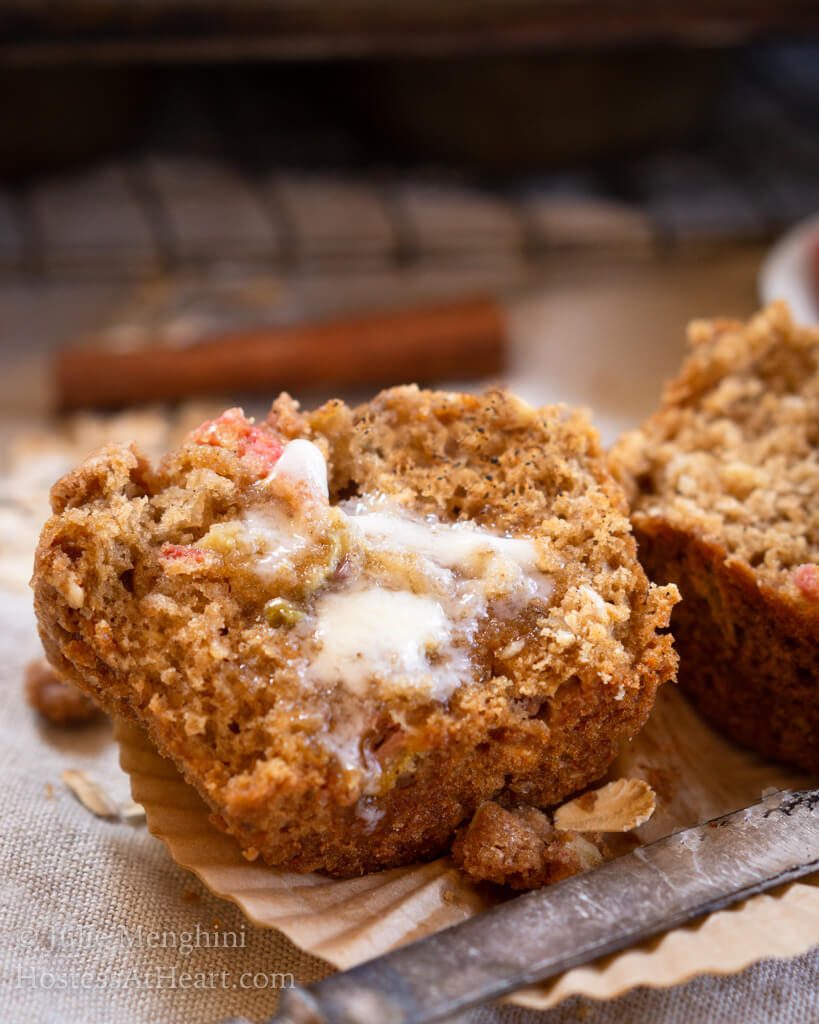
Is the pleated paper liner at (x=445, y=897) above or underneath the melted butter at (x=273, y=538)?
underneath

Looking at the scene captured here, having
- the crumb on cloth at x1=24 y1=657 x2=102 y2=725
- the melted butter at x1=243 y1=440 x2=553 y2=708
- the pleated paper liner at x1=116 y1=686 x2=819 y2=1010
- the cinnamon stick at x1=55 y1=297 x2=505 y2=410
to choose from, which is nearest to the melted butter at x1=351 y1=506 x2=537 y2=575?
the melted butter at x1=243 y1=440 x2=553 y2=708

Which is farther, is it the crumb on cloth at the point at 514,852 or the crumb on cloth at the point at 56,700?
the crumb on cloth at the point at 56,700

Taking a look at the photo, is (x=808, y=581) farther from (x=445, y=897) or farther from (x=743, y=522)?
(x=445, y=897)

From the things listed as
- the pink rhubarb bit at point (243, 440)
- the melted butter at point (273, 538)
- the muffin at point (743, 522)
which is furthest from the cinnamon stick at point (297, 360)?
the melted butter at point (273, 538)

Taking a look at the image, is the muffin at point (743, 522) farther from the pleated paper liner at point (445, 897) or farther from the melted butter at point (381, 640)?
the melted butter at point (381, 640)

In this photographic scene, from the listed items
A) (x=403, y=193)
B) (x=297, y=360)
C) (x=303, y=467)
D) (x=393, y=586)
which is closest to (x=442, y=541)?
(x=393, y=586)

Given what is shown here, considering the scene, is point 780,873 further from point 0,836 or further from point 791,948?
point 0,836
